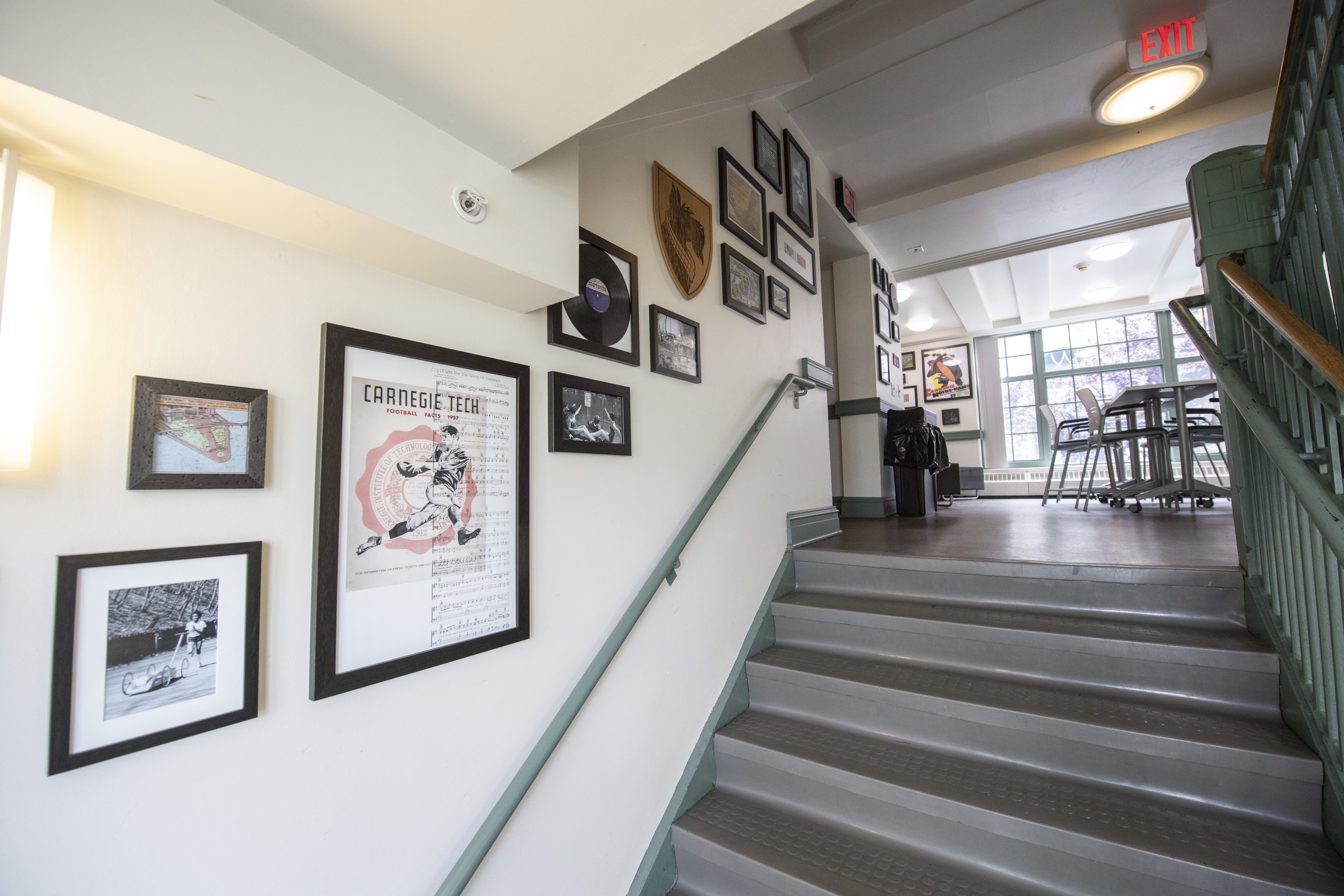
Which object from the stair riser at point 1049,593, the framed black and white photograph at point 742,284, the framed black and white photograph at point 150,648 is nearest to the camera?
the framed black and white photograph at point 150,648

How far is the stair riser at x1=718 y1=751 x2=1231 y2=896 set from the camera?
4.19 feet

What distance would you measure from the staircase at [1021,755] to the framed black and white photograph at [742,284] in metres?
1.38

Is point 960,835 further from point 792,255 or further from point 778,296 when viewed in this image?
point 792,255

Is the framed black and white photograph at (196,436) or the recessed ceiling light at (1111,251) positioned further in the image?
the recessed ceiling light at (1111,251)

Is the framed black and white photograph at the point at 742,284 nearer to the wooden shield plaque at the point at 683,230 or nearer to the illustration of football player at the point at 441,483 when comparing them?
the wooden shield plaque at the point at 683,230

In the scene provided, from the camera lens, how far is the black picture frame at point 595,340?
1.47 metres

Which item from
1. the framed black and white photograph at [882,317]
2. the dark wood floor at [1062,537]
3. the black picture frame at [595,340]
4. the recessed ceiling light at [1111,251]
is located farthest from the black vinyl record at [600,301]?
the recessed ceiling light at [1111,251]

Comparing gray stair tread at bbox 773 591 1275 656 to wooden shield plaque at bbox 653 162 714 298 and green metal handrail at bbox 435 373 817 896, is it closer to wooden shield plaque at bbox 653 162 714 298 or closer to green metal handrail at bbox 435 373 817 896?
green metal handrail at bbox 435 373 817 896

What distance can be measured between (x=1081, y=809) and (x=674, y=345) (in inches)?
70.4

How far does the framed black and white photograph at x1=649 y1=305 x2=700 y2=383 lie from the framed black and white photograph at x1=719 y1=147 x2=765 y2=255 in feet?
2.21

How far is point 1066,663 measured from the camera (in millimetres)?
1839

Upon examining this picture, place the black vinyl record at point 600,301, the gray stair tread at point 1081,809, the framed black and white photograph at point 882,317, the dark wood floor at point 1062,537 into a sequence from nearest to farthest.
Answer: the gray stair tread at point 1081,809
the black vinyl record at point 600,301
the dark wood floor at point 1062,537
the framed black and white photograph at point 882,317

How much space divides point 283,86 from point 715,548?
1771 millimetres

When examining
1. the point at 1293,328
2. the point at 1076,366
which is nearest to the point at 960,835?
the point at 1293,328
